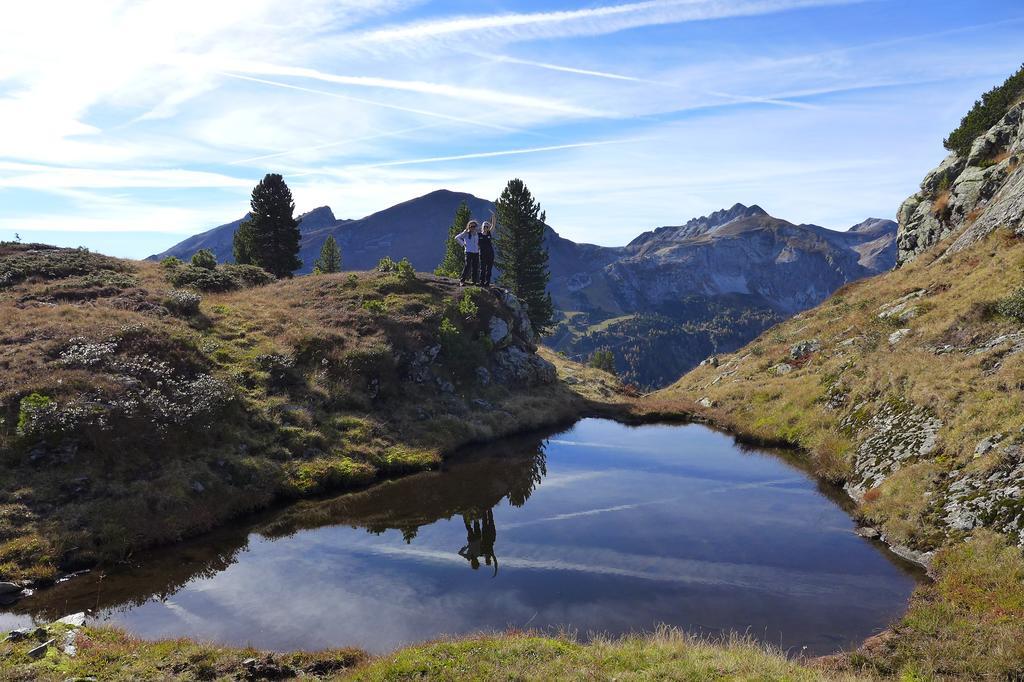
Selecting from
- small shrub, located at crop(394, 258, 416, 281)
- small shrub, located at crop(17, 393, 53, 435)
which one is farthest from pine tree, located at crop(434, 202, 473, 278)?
small shrub, located at crop(17, 393, 53, 435)

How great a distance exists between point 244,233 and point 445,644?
78.4 metres

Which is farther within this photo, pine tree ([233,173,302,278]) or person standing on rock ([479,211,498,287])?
pine tree ([233,173,302,278])

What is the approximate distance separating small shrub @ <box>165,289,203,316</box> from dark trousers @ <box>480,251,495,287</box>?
18.6 meters

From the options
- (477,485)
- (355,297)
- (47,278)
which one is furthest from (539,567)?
(47,278)

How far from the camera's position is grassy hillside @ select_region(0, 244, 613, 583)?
18.7 metres

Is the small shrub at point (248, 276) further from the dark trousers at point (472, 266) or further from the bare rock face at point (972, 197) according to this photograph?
the bare rock face at point (972, 197)

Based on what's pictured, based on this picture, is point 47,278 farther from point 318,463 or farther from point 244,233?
point 244,233

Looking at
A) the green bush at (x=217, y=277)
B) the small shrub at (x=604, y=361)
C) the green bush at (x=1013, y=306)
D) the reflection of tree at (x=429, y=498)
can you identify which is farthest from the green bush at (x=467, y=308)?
the small shrub at (x=604, y=361)

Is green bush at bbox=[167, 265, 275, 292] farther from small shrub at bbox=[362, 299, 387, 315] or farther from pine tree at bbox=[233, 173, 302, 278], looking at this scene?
pine tree at bbox=[233, 173, 302, 278]

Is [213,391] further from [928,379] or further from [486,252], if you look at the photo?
[928,379]

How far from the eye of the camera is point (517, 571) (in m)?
16.5

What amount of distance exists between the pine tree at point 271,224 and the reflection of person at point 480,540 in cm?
5376

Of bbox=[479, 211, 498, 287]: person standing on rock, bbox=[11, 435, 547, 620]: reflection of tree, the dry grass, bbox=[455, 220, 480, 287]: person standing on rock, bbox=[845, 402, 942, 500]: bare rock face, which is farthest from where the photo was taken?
bbox=[479, 211, 498, 287]: person standing on rock

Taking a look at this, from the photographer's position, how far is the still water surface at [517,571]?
1355cm
